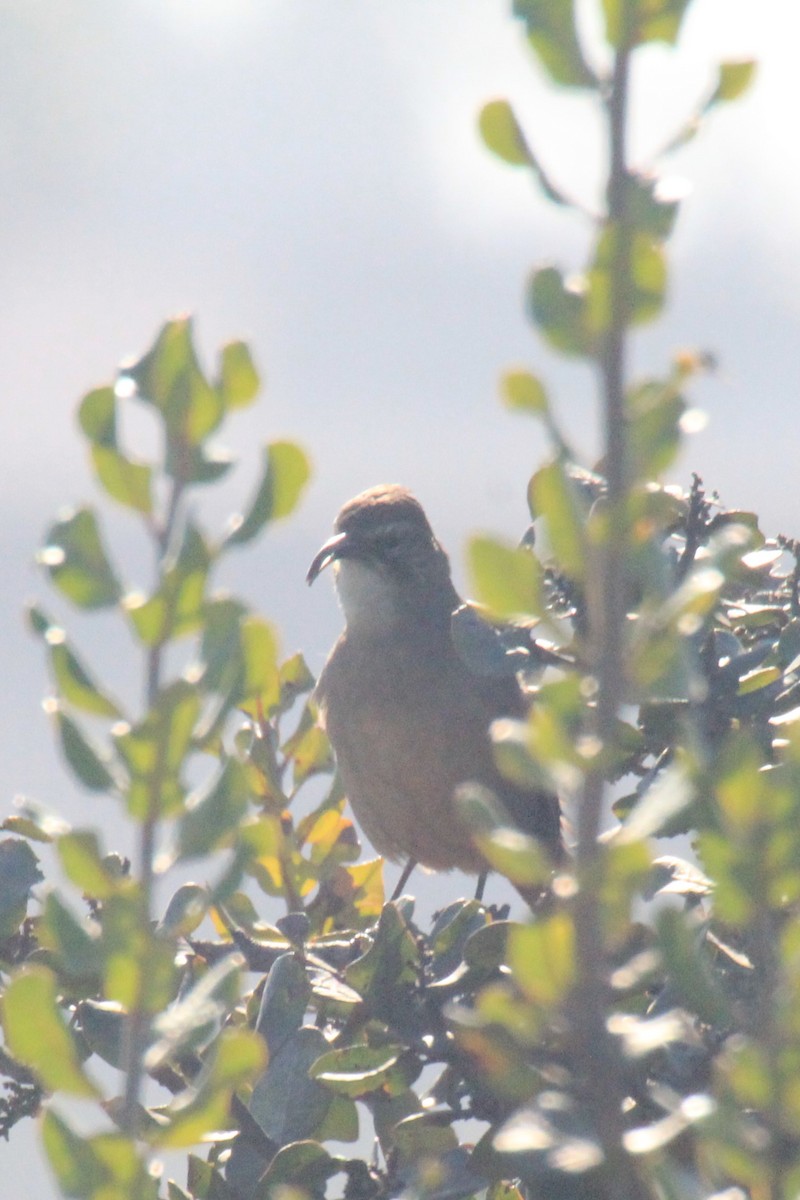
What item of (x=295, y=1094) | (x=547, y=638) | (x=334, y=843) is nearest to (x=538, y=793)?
(x=334, y=843)

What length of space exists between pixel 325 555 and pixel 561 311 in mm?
5003

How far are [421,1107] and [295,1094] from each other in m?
0.28

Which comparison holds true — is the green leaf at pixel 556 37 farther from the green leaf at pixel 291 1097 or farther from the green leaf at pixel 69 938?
the green leaf at pixel 291 1097

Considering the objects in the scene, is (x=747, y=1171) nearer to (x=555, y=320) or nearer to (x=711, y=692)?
(x=555, y=320)

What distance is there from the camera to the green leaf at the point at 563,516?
664mm

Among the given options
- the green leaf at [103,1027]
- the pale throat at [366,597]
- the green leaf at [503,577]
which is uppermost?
the green leaf at [503,577]

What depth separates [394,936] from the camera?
1.98 m

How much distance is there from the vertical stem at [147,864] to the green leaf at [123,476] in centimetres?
2

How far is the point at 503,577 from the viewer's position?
2.24 feet

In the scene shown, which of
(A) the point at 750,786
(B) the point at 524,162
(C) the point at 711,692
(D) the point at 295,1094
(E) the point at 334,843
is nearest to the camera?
(A) the point at 750,786

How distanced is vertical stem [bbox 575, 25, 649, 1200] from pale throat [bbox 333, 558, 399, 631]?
16.5 ft

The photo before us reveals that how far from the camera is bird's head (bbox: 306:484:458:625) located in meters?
5.79

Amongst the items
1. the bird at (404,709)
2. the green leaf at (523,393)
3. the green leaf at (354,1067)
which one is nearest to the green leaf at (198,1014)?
the green leaf at (523,393)

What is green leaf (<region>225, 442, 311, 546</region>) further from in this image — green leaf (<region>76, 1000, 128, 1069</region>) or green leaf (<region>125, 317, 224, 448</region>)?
green leaf (<region>76, 1000, 128, 1069</region>)
